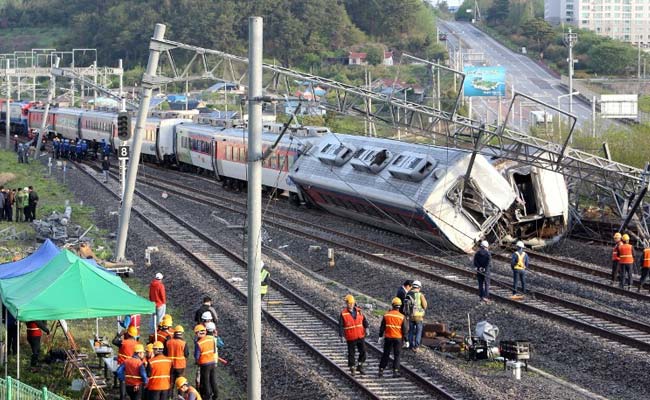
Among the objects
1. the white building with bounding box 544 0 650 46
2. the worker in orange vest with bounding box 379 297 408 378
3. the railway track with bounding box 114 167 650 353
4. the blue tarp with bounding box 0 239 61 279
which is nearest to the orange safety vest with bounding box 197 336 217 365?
the worker in orange vest with bounding box 379 297 408 378

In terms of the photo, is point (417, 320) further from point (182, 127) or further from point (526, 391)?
point (182, 127)

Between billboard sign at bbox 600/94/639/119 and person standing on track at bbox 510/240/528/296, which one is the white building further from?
person standing on track at bbox 510/240/528/296

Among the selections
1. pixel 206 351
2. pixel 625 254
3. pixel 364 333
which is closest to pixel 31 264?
pixel 206 351

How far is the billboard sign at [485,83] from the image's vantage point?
69.8 meters

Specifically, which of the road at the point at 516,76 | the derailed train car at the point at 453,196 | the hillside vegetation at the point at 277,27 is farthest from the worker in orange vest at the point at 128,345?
the hillside vegetation at the point at 277,27

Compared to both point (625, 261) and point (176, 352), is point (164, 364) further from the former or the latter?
point (625, 261)

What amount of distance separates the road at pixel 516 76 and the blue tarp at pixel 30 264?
119ft

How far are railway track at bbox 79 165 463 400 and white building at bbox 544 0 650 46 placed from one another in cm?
15739

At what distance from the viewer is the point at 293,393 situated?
56.8 ft

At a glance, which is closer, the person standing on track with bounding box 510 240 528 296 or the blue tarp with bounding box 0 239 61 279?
the blue tarp with bounding box 0 239 61 279

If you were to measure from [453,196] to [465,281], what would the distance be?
3.87m

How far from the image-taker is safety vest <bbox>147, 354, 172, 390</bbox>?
1562 centimetres

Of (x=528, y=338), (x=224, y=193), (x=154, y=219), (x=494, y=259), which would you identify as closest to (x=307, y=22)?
(x=224, y=193)

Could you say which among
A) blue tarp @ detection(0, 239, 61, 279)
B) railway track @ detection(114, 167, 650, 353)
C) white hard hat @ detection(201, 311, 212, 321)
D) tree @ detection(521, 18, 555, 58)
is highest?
tree @ detection(521, 18, 555, 58)
